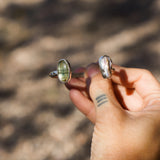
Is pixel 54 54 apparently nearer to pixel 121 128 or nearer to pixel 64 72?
pixel 64 72

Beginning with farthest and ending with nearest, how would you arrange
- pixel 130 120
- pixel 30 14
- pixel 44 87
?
pixel 30 14
pixel 44 87
pixel 130 120

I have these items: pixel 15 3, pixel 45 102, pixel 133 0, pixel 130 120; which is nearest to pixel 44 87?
pixel 45 102

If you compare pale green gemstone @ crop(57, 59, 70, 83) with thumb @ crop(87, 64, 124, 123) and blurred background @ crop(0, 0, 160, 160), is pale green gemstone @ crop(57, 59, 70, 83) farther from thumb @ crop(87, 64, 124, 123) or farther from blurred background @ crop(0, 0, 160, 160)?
blurred background @ crop(0, 0, 160, 160)

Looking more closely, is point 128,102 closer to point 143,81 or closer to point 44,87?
point 143,81

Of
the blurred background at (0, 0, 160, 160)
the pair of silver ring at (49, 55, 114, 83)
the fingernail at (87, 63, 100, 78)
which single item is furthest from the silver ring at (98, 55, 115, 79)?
the blurred background at (0, 0, 160, 160)

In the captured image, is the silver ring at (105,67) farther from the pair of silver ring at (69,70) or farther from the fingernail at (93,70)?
the fingernail at (93,70)

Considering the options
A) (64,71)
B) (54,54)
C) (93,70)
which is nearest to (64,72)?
(64,71)

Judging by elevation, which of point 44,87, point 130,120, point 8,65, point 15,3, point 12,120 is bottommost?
point 130,120
